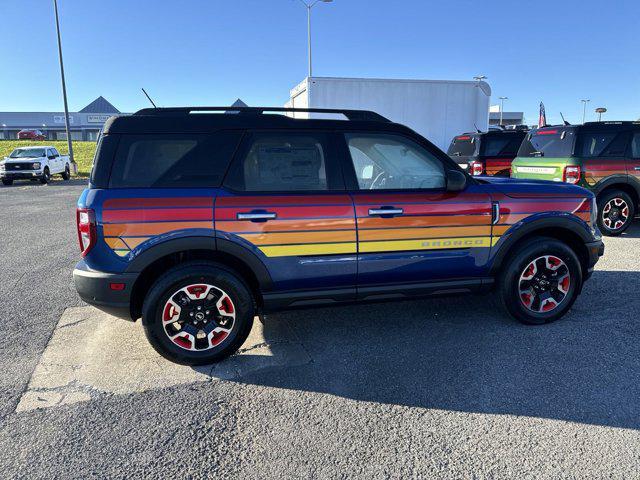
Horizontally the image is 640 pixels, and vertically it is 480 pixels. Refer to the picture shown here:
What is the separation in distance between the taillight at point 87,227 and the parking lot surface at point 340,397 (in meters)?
0.95

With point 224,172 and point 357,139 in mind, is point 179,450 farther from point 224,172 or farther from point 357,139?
point 357,139

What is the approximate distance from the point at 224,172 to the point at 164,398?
1.61 meters

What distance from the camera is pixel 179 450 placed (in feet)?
8.16

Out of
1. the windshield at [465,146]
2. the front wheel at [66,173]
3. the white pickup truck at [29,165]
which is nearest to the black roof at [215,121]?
the windshield at [465,146]

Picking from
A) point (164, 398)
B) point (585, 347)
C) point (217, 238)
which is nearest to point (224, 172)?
point (217, 238)

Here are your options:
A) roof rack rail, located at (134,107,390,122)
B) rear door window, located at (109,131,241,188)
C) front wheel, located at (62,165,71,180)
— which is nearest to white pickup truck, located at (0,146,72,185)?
front wheel, located at (62,165,71,180)

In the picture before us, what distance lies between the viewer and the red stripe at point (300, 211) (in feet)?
10.6

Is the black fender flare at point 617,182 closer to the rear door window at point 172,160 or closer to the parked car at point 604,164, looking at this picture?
the parked car at point 604,164

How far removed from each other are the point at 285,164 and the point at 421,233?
120 centimetres

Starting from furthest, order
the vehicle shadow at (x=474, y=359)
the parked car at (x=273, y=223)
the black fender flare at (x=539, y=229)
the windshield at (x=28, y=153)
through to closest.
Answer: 1. the windshield at (x=28, y=153)
2. the black fender flare at (x=539, y=229)
3. the parked car at (x=273, y=223)
4. the vehicle shadow at (x=474, y=359)

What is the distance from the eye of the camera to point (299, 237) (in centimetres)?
335

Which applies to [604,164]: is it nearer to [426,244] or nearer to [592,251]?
[592,251]

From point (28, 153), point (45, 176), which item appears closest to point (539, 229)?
point (45, 176)

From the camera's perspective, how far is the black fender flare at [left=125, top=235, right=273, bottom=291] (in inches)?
125
